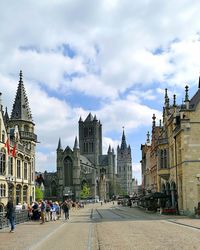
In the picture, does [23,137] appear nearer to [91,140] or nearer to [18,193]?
[18,193]

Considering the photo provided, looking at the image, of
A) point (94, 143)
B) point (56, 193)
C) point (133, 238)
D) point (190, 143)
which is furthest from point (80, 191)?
point (133, 238)

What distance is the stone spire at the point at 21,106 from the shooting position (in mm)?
73875

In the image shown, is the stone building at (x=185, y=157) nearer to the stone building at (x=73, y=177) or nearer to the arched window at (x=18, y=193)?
the arched window at (x=18, y=193)

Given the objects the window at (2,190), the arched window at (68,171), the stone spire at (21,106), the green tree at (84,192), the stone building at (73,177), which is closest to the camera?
the window at (2,190)

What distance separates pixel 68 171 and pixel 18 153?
102m

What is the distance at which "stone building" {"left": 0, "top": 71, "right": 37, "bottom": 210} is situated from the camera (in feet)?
171

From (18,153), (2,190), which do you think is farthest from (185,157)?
(18,153)

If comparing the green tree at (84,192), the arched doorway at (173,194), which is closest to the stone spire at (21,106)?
the arched doorway at (173,194)

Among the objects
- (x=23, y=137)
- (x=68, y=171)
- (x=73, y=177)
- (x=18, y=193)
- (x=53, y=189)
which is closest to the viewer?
(x=18, y=193)

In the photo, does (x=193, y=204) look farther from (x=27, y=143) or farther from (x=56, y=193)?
(x=56, y=193)

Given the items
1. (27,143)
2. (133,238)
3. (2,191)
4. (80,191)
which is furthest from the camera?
(80,191)

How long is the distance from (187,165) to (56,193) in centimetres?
12536

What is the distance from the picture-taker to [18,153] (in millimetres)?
60344

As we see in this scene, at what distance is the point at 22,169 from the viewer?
62281 mm
